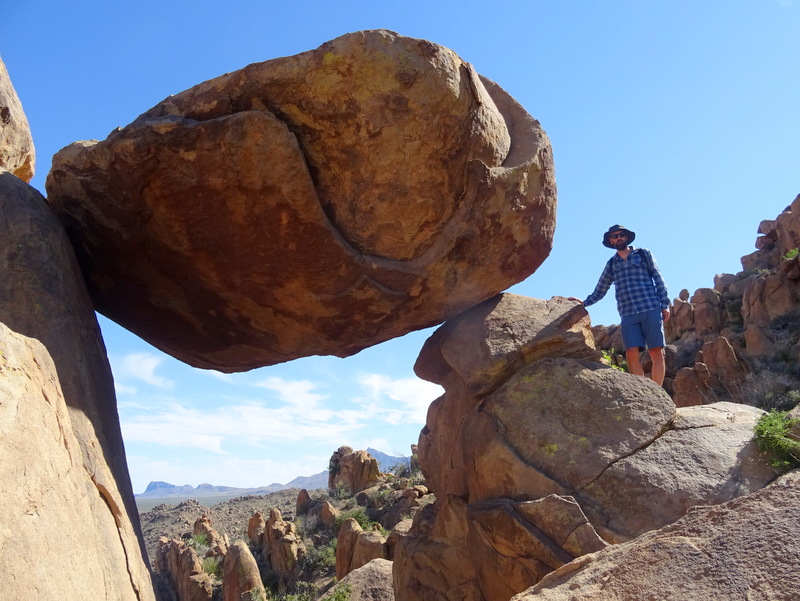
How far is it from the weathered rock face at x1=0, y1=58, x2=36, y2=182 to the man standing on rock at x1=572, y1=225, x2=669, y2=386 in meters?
5.26

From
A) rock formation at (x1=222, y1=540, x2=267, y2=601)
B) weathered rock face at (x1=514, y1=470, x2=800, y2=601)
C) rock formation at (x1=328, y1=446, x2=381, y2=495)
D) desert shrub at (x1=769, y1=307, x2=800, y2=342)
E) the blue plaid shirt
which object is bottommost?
weathered rock face at (x1=514, y1=470, x2=800, y2=601)

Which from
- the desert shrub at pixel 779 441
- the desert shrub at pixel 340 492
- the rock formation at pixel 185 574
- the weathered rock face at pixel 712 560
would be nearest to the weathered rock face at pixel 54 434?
the weathered rock face at pixel 712 560

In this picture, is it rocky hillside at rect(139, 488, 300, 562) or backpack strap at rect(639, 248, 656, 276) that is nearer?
backpack strap at rect(639, 248, 656, 276)

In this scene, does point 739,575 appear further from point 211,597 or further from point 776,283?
point 776,283

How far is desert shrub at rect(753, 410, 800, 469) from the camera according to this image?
4.12 meters

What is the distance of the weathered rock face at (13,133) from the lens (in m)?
5.54

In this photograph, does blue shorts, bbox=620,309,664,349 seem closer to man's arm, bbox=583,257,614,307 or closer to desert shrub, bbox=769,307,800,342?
man's arm, bbox=583,257,614,307

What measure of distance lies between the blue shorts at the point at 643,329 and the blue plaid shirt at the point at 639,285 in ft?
0.17

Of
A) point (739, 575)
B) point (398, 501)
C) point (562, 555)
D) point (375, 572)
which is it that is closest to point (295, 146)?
point (562, 555)

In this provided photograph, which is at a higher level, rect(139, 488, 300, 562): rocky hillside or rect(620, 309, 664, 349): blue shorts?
rect(139, 488, 300, 562): rocky hillside

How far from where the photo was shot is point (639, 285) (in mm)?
5723

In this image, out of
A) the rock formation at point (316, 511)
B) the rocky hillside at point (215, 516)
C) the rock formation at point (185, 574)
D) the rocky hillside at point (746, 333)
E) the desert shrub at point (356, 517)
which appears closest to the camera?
the rock formation at point (185, 574)

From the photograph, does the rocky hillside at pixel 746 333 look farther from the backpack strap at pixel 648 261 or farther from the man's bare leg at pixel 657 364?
the backpack strap at pixel 648 261

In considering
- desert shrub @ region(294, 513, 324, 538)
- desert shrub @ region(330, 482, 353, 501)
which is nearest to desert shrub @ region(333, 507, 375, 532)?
desert shrub @ region(294, 513, 324, 538)
